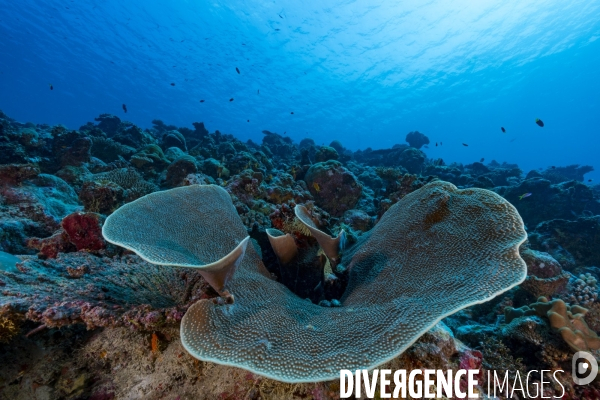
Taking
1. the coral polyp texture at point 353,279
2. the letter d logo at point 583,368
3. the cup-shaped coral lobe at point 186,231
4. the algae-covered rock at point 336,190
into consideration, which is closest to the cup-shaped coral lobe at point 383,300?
the coral polyp texture at point 353,279

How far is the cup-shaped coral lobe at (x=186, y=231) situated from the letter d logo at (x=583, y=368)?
3.26m

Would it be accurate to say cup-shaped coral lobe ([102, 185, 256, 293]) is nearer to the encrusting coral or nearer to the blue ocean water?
the encrusting coral

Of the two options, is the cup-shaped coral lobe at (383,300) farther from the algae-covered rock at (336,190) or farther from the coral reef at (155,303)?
the algae-covered rock at (336,190)

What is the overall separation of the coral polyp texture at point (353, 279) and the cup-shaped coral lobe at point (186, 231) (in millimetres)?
13

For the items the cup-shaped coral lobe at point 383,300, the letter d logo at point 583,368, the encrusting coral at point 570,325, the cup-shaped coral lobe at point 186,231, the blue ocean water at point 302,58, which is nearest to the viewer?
the cup-shaped coral lobe at point 383,300

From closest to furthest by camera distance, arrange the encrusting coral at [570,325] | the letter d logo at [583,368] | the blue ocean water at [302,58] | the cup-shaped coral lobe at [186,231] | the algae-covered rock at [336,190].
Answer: the cup-shaped coral lobe at [186,231], the letter d logo at [583,368], the encrusting coral at [570,325], the algae-covered rock at [336,190], the blue ocean water at [302,58]

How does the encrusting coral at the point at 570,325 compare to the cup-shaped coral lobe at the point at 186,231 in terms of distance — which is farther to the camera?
the encrusting coral at the point at 570,325

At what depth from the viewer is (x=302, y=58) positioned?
4216 cm

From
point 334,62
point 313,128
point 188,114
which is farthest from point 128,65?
point 313,128

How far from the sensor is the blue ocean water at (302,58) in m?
34.4

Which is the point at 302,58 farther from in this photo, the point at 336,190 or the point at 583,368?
the point at 583,368

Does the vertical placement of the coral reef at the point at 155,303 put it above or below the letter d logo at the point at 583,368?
below

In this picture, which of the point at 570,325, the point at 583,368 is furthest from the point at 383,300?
the point at 570,325

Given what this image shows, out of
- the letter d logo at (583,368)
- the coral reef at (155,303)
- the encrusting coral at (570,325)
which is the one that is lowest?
the coral reef at (155,303)
